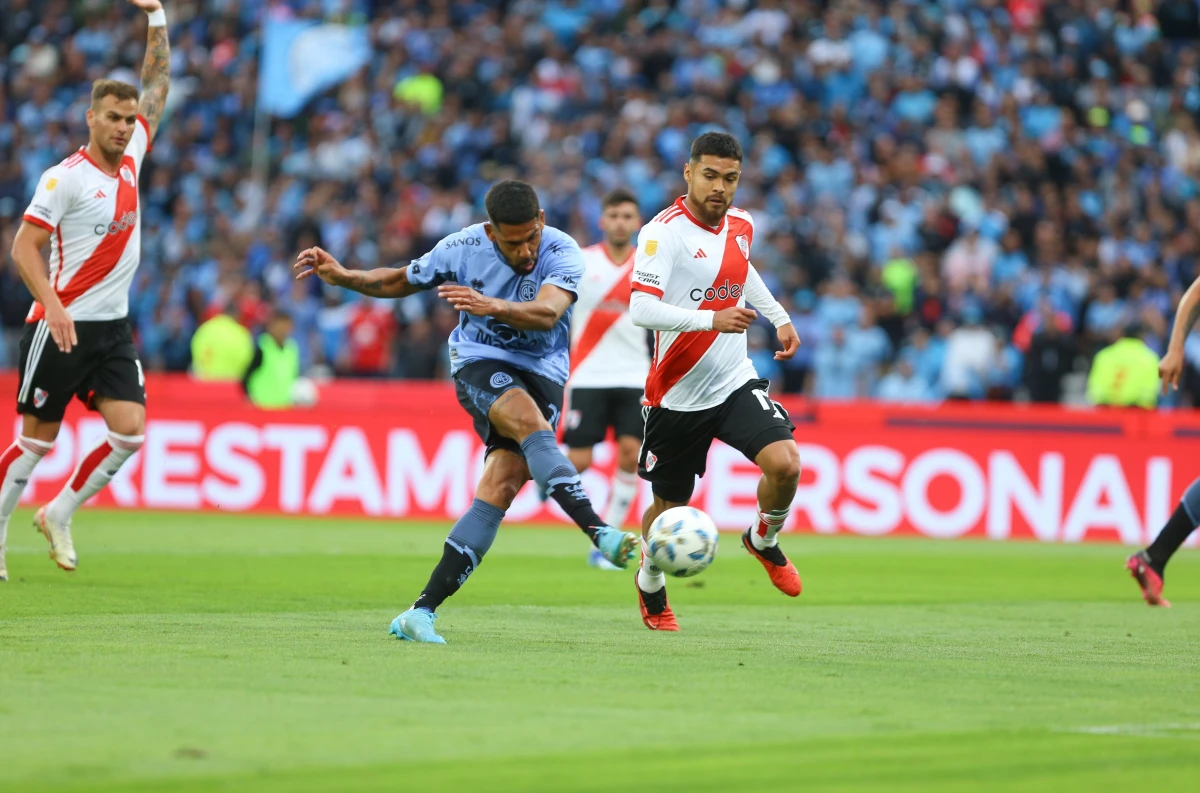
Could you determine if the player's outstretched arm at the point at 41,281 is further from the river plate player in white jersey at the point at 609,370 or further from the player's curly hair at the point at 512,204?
the river plate player in white jersey at the point at 609,370

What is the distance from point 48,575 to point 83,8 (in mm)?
23180

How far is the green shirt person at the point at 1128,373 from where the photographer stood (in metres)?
20.2

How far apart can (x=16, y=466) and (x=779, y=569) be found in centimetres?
504

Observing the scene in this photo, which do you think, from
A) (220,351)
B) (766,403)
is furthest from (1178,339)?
(220,351)

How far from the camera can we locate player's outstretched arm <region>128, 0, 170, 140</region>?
11.3 meters

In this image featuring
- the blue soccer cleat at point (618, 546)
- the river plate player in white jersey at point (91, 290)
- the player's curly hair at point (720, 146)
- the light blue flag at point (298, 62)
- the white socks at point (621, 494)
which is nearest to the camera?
the blue soccer cleat at point (618, 546)

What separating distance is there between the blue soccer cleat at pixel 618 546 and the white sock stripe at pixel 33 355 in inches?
186

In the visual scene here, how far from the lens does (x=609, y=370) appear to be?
14648 mm

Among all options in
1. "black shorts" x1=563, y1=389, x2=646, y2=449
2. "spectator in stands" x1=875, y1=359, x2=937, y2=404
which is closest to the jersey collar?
"black shorts" x1=563, y1=389, x2=646, y2=449

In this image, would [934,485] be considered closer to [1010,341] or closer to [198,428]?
[1010,341]

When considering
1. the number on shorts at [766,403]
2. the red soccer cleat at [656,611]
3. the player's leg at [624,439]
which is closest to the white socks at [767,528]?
the number on shorts at [766,403]

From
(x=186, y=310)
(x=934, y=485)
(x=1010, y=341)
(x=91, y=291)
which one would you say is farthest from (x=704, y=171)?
(x=186, y=310)

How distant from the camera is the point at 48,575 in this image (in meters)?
11.5

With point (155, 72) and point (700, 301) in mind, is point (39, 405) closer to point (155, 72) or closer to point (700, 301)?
point (155, 72)
